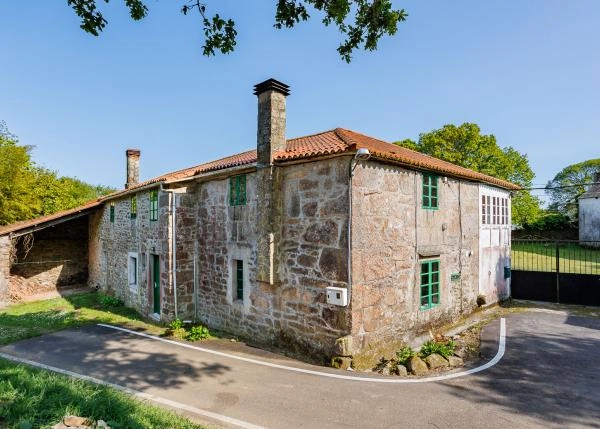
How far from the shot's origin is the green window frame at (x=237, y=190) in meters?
9.41

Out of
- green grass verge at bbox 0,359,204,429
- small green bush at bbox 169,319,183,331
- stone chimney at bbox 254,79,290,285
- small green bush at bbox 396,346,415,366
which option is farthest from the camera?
small green bush at bbox 169,319,183,331

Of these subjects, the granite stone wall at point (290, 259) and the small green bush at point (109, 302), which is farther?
the small green bush at point (109, 302)

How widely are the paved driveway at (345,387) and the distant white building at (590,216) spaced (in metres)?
26.7

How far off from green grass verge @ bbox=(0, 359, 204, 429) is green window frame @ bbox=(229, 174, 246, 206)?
5.59m

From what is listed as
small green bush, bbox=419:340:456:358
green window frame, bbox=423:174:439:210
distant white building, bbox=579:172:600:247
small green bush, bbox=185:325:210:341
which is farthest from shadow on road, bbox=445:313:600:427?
distant white building, bbox=579:172:600:247

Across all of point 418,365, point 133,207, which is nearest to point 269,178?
point 418,365

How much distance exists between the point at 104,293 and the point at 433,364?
15.9 m

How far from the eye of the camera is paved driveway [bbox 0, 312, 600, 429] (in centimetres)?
502

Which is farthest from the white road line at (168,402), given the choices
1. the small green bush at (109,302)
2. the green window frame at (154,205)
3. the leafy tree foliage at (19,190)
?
the leafy tree foliage at (19,190)

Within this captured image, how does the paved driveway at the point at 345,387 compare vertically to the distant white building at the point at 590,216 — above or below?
below

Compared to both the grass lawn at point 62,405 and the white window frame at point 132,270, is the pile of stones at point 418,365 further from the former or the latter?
the white window frame at point 132,270

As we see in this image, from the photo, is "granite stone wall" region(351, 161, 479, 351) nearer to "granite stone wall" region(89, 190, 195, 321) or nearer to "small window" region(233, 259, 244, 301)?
"small window" region(233, 259, 244, 301)

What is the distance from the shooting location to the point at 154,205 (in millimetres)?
12047

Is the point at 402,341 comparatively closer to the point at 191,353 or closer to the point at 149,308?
the point at 191,353
